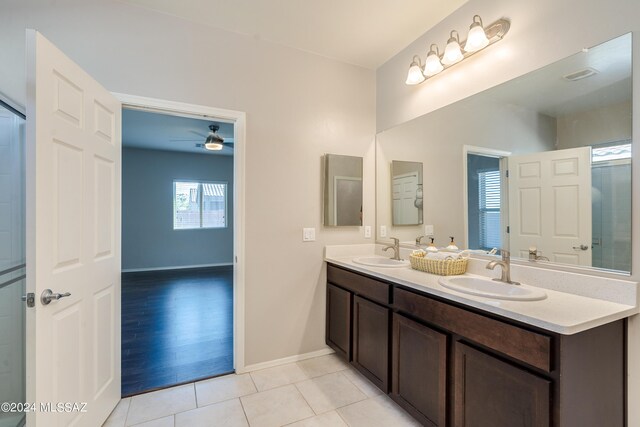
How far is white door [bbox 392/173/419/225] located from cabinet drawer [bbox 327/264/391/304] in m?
0.73

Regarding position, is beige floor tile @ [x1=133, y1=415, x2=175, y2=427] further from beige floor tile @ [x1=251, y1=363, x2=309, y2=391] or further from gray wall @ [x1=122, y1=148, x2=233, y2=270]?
gray wall @ [x1=122, y1=148, x2=233, y2=270]

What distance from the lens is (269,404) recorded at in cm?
196

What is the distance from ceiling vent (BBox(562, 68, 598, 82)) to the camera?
4.70 ft

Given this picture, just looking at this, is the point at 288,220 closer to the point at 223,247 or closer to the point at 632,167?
the point at 632,167

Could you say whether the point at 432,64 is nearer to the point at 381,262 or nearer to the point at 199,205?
the point at 381,262

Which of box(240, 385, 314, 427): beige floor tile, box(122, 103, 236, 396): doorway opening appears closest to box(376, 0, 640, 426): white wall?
box(240, 385, 314, 427): beige floor tile

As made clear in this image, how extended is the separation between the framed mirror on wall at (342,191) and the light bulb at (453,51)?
1103 mm

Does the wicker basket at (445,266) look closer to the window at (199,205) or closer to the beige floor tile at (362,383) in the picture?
the beige floor tile at (362,383)

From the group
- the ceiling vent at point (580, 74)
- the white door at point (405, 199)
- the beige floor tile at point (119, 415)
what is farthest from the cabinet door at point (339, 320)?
the ceiling vent at point (580, 74)

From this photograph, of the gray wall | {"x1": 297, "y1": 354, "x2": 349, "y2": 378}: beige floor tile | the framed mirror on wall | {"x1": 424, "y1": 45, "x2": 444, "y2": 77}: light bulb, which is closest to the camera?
{"x1": 424, "y1": 45, "x2": 444, "y2": 77}: light bulb

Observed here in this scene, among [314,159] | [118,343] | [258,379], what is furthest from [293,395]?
[314,159]

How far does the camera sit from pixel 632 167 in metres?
1.28

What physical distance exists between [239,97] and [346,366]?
2.44m

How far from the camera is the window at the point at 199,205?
663 centimetres
